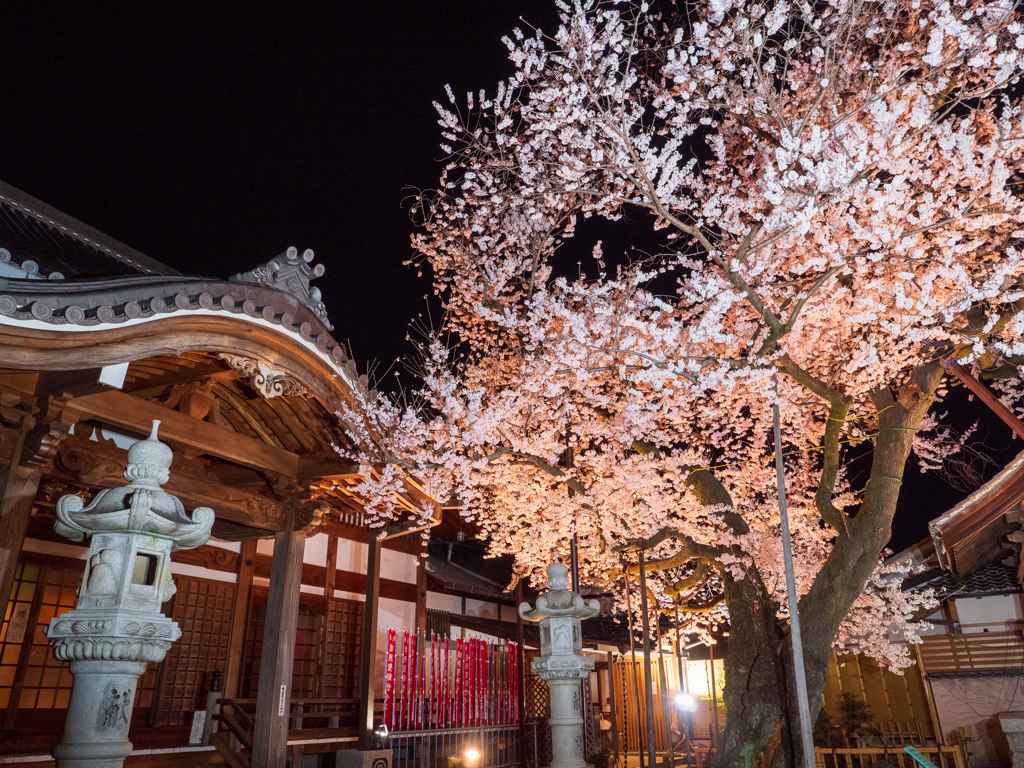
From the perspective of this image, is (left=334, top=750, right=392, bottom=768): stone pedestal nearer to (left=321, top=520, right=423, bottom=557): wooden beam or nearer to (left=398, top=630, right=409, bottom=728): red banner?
(left=398, top=630, right=409, bottom=728): red banner

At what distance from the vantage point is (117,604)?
4.64 m

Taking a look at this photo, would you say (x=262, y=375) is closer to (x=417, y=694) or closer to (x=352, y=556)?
(x=417, y=694)

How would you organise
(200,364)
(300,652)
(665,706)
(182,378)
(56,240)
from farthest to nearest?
(665,706) < (300,652) < (56,240) < (182,378) < (200,364)

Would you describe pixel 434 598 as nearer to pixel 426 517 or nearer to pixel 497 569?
pixel 497 569

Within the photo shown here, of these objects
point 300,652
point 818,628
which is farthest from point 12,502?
point 818,628

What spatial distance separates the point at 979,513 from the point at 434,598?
1280cm

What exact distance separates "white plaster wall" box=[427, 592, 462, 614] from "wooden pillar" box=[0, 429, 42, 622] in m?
10.5

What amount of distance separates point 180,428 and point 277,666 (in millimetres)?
3473

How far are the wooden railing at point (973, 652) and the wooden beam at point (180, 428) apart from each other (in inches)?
691

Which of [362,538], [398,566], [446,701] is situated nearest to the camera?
[446,701]

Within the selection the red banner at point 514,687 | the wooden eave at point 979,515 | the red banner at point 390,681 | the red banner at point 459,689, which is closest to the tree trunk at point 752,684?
the red banner at point 514,687

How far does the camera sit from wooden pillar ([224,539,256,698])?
37.5ft

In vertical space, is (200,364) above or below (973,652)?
above

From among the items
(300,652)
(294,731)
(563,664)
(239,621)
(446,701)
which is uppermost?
(239,621)
